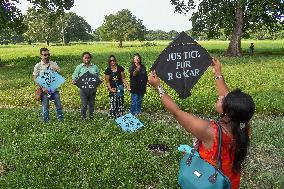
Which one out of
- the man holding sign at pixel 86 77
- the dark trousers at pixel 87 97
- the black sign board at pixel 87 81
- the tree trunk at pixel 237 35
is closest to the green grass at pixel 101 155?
the dark trousers at pixel 87 97

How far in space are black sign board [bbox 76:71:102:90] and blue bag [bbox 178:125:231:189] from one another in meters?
8.79

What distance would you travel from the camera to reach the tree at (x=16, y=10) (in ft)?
110

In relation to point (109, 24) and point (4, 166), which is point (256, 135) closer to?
point (4, 166)

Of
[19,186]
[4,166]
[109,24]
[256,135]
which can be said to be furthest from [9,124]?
[109,24]

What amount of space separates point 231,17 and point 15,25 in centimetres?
2439

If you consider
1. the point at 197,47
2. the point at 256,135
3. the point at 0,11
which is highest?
the point at 0,11

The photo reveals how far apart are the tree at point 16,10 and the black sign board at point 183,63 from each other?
29.6 meters

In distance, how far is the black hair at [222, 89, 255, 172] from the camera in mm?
3777

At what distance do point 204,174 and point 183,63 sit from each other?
2601 millimetres

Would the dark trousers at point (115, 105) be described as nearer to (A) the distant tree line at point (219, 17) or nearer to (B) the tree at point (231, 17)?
(A) the distant tree line at point (219, 17)

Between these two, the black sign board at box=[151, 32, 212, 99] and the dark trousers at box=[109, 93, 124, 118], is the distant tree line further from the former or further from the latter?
the black sign board at box=[151, 32, 212, 99]

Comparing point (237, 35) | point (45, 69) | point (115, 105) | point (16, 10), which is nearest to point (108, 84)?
point (115, 105)

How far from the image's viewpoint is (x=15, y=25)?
119 feet

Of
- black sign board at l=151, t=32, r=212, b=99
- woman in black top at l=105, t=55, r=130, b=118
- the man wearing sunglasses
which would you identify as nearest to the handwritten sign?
the man wearing sunglasses
